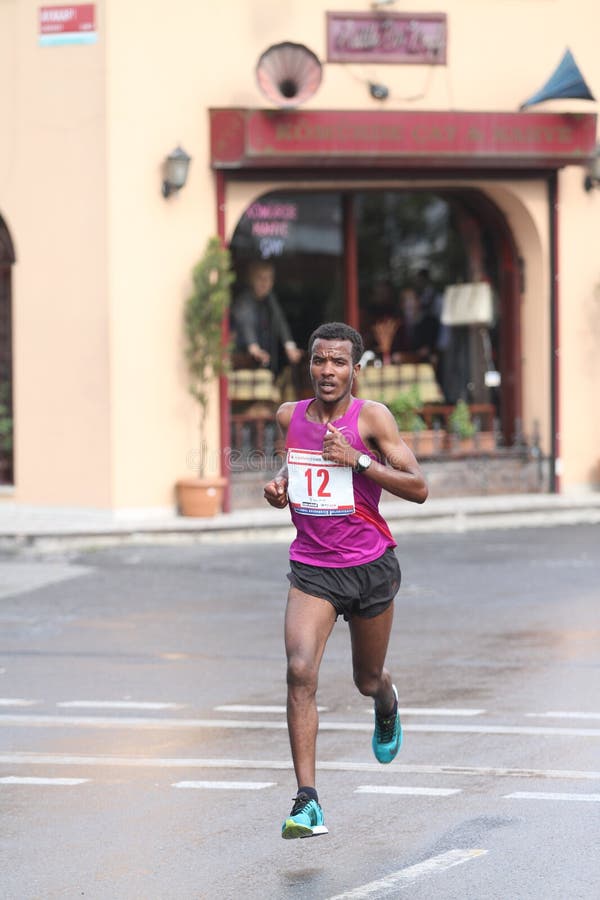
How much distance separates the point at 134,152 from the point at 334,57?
2.66 metres

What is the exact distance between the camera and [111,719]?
29.5 ft

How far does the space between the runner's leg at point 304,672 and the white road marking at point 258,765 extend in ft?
3.90

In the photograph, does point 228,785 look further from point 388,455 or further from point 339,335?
point 339,335

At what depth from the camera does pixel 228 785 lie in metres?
7.34

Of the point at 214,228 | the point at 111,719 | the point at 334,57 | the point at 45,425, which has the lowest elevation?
the point at 111,719

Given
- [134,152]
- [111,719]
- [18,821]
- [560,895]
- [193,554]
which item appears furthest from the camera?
[134,152]

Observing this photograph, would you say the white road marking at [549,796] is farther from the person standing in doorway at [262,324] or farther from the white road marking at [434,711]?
the person standing in doorway at [262,324]

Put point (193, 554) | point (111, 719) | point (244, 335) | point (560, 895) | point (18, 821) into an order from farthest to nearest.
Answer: point (244, 335) → point (193, 554) → point (111, 719) → point (18, 821) → point (560, 895)

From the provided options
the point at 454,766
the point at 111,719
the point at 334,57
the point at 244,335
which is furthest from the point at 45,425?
the point at 454,766

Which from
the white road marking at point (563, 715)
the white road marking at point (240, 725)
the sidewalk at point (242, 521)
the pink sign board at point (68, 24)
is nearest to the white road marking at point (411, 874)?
the white road marking at point (240, 725)

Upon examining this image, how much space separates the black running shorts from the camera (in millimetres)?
6770

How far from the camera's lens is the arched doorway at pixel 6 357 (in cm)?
2053

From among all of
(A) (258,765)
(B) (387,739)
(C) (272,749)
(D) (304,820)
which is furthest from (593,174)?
(D) (304,820)

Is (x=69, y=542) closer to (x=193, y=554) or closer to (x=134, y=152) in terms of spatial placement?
(x=193, y=554)
